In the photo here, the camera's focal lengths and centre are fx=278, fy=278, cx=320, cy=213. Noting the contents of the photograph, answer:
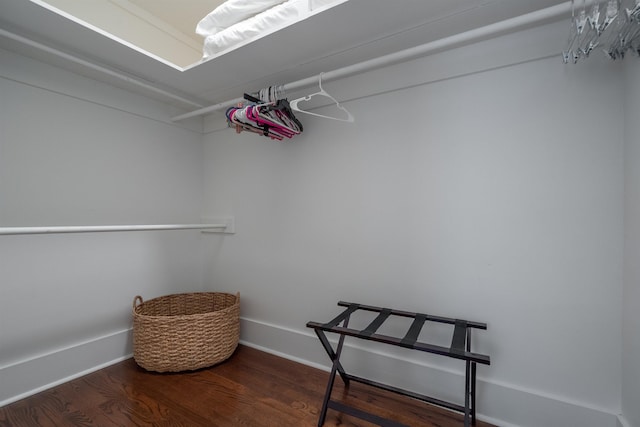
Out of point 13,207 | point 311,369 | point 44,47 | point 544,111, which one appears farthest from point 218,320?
point 544,111

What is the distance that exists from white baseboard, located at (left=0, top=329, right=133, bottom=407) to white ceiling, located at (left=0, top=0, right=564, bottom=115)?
1.55 metres

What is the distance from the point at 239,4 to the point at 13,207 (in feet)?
4.96

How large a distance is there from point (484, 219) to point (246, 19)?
148cm

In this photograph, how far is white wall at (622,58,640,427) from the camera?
0.94m

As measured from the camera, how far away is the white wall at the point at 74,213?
1.39 m

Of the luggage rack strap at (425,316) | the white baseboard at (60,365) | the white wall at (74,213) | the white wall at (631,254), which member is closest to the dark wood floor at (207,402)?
the white baseboard at (60,365)

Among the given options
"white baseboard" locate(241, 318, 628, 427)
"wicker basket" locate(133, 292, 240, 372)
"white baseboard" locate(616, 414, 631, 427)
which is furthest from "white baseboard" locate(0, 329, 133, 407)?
"white baseboard" locate(616, 414, 631, 427)

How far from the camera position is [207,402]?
1.36 meters

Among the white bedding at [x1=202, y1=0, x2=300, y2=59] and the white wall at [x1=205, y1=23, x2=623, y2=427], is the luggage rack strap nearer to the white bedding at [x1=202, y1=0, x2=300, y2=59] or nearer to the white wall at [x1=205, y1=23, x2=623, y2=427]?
the white wall at [x1=205, y1=23, x2=623, y2=427]

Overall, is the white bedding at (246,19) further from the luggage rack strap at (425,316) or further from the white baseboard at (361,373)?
the white baseboard at (361,373)

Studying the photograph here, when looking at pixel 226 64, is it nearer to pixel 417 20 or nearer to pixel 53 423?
pixel 417 20

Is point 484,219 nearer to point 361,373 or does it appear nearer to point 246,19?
point 361,373

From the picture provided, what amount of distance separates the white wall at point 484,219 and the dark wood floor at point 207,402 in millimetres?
148

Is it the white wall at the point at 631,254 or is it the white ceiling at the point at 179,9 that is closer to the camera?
the white wall at the point at 631,254
